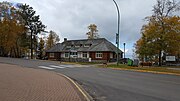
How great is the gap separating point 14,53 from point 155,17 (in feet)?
154

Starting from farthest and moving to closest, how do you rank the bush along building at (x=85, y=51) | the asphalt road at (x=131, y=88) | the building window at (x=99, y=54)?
the building window at (x=99, y=54)
the bush along building at (x=85, y=51)
the asphalt road at (x=131, y=88)

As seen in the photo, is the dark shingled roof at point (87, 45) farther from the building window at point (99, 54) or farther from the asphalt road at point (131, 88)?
the asphalt road at point (131, 88)

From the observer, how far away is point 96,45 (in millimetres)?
61719

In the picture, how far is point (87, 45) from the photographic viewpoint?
64312 millimetres

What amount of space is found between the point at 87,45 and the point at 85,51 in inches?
109

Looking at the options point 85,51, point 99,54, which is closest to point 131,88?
point 99,54

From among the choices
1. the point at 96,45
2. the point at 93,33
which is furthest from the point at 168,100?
the point at 93,33

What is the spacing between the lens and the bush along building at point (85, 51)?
58.2 metres

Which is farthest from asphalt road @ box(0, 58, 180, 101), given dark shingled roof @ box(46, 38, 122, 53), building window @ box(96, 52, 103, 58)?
dark shingled roof @ box(46, 38, 122, 53)

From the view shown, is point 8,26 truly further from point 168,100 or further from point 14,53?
point 168,100

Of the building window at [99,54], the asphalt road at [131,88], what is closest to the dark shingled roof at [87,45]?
the building window at [99,54]

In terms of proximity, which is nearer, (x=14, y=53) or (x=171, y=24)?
(x=171, y=24)

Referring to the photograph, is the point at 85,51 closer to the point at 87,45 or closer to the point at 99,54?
the point at 87,45

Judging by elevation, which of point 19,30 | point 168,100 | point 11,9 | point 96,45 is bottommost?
point 168,100
